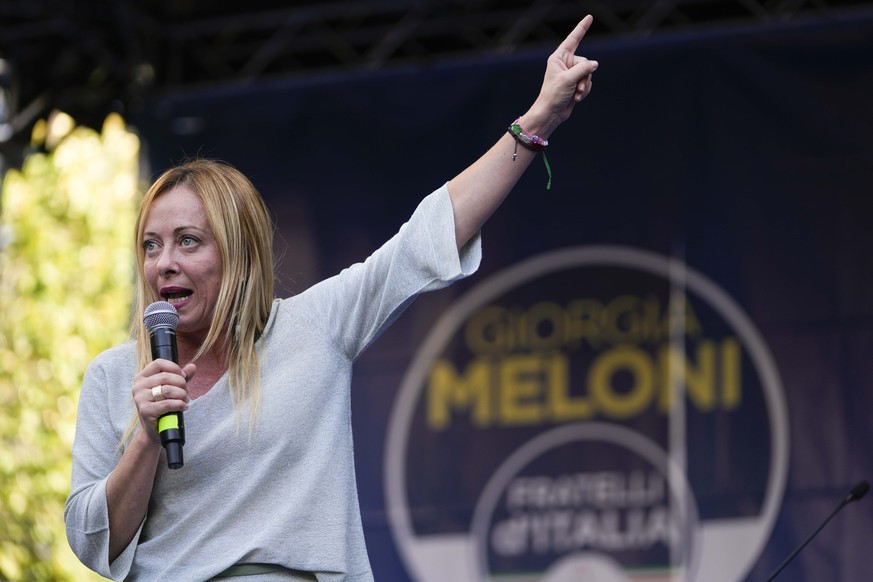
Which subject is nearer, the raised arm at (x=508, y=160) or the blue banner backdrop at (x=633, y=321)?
the raised arm at (x=508, y=160)

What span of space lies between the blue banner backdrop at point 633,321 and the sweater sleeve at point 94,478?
2925 millimetres

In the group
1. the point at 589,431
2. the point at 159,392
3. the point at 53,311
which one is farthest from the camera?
the point at 53,311

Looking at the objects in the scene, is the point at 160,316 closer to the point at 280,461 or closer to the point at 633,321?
the point at 280,461

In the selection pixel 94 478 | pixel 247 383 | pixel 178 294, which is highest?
pixel 178 294

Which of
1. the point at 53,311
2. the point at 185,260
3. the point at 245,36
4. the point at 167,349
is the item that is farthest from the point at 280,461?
the point at 53,311

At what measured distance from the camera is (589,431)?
509cm

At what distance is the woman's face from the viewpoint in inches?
88.3

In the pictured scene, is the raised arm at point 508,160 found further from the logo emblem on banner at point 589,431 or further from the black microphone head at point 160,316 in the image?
the logo emblem on banner at point 589,431

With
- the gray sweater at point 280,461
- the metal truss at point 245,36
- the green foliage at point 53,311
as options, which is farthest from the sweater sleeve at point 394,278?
the green foliage at point 53,311

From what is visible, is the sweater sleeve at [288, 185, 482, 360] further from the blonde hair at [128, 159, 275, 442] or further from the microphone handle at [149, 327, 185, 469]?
the microphone handle at [149, 327, 185, 469]

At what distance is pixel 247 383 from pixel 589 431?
301 centimetres

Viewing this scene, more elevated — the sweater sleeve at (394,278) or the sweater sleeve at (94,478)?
the sweater sleeve at (394,278)

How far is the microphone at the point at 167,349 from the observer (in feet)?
6.63

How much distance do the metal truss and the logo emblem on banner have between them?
104cm
